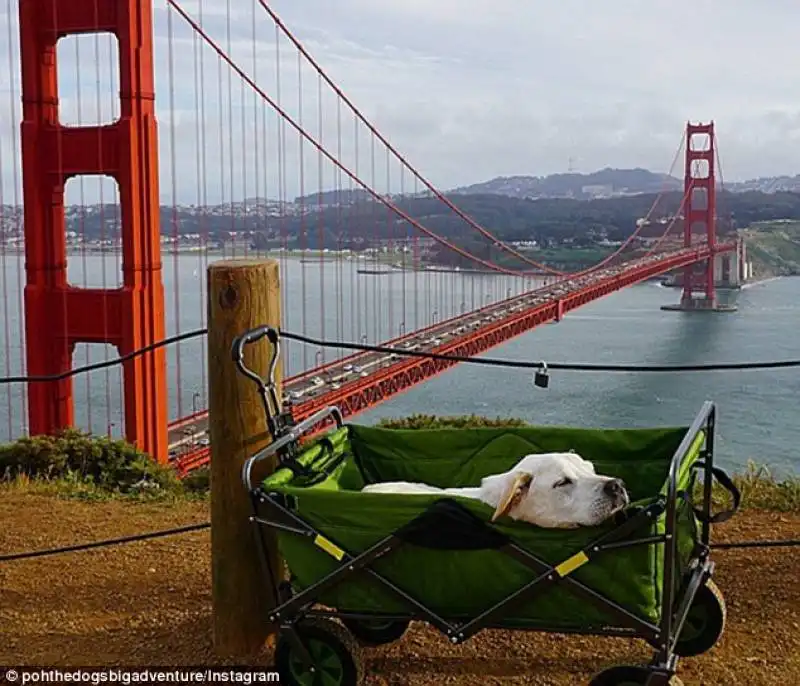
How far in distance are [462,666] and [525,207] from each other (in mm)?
37632

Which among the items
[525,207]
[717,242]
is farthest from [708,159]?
[525,207]

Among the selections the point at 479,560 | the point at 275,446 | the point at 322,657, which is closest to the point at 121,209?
the point at 275,446

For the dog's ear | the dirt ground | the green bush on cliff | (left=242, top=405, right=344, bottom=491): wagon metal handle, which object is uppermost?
(left=242, top=405, right=344, bottom=491): wagon metal handle

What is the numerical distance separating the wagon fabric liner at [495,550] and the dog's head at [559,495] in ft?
0.07

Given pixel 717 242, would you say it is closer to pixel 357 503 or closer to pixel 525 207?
pixel 525 207

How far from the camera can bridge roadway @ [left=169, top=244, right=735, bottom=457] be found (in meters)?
12.5

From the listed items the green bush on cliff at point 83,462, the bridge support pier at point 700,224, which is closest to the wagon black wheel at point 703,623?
the green bush on cliff at point 83,462

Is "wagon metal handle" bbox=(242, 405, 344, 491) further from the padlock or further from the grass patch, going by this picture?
the grass patch

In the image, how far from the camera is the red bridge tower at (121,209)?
10641 mm

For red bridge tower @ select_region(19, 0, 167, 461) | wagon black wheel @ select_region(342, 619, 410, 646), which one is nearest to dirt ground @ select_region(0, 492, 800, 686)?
wagon black wheel @ select_region(342, 619, 410, 646)

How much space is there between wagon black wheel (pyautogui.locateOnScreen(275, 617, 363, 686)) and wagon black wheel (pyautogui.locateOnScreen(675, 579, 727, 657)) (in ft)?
2.39

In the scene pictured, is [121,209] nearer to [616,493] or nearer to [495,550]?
[495,550]

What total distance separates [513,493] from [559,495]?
83 millimetres

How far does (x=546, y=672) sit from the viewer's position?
2412 mm
